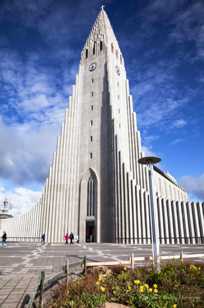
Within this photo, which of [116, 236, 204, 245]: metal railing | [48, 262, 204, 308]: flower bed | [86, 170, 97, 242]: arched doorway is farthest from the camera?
[86, 170, 97, 242]: arched doorway

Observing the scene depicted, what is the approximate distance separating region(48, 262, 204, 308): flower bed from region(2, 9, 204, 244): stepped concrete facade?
28225 millimetres

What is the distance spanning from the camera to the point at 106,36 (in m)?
52.3

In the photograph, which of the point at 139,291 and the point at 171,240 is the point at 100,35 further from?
the point at 139,291

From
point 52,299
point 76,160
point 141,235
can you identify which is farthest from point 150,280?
point 76,160

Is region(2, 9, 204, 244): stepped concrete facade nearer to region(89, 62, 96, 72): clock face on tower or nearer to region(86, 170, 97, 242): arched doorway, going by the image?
region(86, 170, 97, 242): arched doorway

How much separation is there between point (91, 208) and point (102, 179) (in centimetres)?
465

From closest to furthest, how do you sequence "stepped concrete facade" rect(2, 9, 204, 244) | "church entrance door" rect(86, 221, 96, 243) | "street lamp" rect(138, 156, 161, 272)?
1. "street lamp" rect(138, 156, 161, 272)
2. "stepped concrete facade" rect(2, 9, 204, 244)
3. "church entrance door" rect(86, 221, 96, 243)

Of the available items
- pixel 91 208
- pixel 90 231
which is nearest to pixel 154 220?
pixel 91 208

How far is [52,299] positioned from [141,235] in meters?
30.9

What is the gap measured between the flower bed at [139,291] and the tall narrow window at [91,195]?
33113mm

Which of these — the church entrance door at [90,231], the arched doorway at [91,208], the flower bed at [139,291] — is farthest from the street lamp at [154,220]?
the church entrance door at [90,231]

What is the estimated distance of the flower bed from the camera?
506 centimetres

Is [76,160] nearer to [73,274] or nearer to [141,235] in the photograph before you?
[141,235]

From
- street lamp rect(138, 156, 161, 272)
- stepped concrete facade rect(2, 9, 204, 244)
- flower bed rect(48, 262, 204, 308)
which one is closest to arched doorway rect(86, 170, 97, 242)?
stepped concrete facade rect(2, 9, 204, 244)
